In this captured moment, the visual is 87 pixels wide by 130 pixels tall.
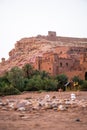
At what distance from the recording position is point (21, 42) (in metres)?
75.4

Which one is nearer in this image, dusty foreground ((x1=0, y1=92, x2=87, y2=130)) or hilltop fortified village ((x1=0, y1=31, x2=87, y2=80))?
dusty foreground ((x1=0, y1=92, x2=87, y2=130))

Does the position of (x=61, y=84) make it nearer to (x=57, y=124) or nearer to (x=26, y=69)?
(x=26, y=69)

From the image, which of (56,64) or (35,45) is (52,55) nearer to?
(56,64)

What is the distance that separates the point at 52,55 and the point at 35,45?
24.9 metres

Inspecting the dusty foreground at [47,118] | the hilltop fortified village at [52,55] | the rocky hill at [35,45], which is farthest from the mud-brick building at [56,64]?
the dusty foreground at [47,118]

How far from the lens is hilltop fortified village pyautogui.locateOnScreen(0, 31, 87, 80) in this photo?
4562 cm

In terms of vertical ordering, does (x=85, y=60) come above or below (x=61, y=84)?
above

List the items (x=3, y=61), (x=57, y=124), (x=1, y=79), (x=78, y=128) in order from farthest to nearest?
1. (x=3, y=61)
2. (x=1, y=79)
3. (x=57, y=124)
4. (x=78, y=128)

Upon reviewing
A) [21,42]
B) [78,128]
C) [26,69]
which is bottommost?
[78,128]

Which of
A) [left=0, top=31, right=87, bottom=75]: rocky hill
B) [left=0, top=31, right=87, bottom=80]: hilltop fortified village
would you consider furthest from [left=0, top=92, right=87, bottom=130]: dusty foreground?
[left=0, top=31, right=87, bottom=75]: rocky hill

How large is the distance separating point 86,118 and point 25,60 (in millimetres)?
49661

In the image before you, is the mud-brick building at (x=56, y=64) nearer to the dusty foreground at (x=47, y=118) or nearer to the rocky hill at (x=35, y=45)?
the rocky hill at (x=35, y=45)

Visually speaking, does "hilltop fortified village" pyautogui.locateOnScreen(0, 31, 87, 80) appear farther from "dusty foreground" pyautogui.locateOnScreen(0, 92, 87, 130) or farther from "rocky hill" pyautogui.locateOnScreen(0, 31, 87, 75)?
"dusty foreground" pyautogui.locateOnScreen(0, 92, 87, 130)

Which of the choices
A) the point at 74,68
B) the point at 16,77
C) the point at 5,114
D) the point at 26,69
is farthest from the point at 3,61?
the point at 5,114
